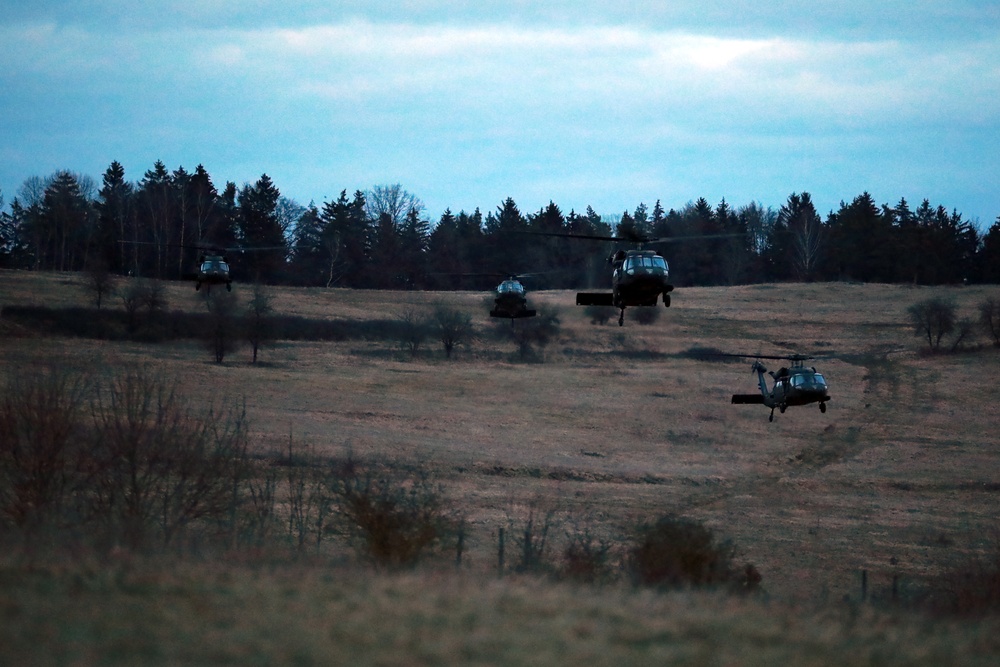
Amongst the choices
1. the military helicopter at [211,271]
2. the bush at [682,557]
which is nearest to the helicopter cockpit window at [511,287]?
the military helicopter at [211,271]

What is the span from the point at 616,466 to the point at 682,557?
73.4 ft

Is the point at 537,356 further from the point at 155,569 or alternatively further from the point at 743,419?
the point at 155,569

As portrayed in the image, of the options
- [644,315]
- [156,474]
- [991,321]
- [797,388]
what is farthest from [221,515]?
[991,321]

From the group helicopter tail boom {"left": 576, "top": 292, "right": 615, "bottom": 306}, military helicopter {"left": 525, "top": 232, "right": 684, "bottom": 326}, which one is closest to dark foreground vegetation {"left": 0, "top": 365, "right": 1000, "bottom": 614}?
helicopter tail boom {"left": 576, "top": 292, "right": 615, "bottom": 306}

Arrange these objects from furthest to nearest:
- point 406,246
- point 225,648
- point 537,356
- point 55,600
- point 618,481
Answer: point 406,246 < point 537,356 < point 618,481 < point 55,600 < point 225,648

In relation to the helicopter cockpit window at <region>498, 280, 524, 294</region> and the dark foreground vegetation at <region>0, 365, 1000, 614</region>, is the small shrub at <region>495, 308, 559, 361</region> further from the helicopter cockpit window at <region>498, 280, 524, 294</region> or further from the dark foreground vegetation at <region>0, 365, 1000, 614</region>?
the dark foreground vegetation at <region>0, 365, 1000, 614</region>

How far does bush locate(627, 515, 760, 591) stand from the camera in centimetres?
2130

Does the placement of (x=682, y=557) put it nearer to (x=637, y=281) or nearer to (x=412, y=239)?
(x=637, y=281)

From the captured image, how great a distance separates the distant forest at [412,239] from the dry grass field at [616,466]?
15.0 feet

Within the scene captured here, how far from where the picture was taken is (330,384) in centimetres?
5962

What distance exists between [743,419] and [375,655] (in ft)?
164

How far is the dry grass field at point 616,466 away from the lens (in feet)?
34.6

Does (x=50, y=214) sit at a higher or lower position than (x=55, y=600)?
higher

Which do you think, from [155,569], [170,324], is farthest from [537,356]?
[155,569]
